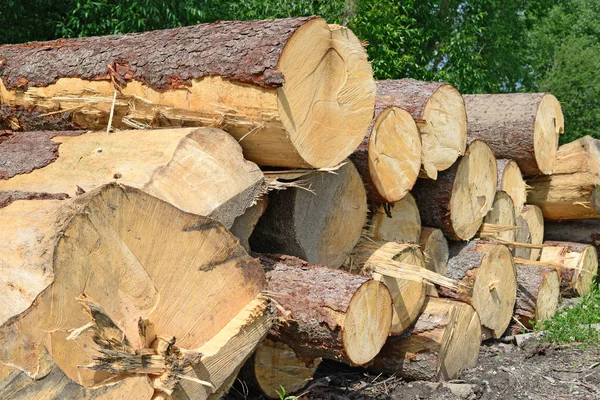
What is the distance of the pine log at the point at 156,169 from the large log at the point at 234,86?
17 centimetres

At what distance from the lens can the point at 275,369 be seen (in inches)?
135

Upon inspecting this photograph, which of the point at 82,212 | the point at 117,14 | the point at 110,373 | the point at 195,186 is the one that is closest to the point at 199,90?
the point at 195,186

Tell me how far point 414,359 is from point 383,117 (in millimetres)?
1388

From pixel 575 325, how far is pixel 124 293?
3.81 m

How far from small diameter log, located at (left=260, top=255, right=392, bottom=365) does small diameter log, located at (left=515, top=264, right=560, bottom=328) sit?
2508 millimetres

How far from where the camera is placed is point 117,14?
21.6ft

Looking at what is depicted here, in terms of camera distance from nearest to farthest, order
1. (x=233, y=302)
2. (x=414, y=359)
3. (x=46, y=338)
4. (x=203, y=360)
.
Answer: (x=46, y=338) < (x=203, y=360) < (x=233, y=302) < (x=414, y=359)

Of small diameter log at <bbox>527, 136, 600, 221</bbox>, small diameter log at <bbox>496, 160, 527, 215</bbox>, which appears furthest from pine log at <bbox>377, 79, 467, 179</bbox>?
small diameter log at <bbox>527, 136, 600, 221</bbox>

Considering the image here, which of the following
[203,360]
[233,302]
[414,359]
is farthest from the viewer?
[414,359]

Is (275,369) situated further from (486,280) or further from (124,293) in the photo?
(486,280)

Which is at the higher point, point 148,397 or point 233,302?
point 233,302

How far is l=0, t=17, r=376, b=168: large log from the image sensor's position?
9.51 ft

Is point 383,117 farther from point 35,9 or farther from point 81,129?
point 35,9

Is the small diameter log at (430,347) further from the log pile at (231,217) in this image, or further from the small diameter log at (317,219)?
the small diameter log at (317,219)
